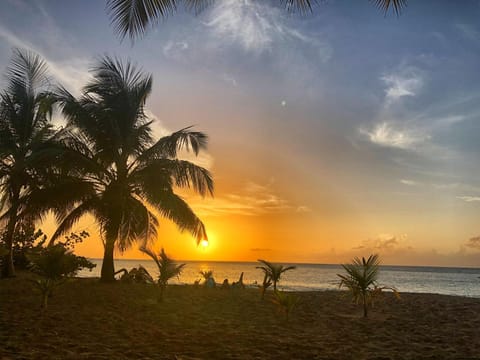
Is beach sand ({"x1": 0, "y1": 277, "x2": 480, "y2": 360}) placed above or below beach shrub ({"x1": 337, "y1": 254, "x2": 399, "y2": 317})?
below

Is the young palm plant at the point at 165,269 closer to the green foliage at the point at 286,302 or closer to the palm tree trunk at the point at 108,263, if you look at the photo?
the green foliage at the point at 286,302

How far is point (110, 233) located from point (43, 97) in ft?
20.3

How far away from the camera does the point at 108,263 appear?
48.9 ft

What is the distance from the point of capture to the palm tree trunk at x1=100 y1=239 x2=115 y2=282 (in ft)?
48.4

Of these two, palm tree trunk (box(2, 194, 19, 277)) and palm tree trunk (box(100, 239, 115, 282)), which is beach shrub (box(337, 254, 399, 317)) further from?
palm tree trunk (box(2, 194, 19, 277))

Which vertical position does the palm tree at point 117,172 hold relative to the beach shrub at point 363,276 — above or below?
above

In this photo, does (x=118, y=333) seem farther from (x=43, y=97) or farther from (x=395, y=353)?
(x=43, y=97)

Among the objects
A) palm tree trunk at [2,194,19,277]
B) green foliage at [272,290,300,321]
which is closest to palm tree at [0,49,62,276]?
palm tree trunk at [2,194,19,277]

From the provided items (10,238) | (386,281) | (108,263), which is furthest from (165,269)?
(386,281)

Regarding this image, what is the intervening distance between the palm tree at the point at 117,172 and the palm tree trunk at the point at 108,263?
2 centimetres

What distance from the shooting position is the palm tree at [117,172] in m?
14.7

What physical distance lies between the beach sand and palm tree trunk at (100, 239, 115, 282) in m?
2.21

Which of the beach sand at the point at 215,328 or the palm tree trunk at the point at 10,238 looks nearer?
the beach sand at the point at 215,328

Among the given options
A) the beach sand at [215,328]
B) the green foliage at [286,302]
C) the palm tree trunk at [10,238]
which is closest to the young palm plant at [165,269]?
the beach sand at [215,328]
